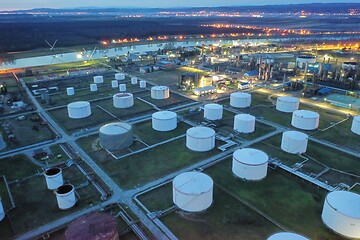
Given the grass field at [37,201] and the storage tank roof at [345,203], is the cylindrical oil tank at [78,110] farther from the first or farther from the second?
the storage tank roof at [345,203]

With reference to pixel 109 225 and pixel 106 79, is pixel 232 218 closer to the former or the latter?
pixel 109 225

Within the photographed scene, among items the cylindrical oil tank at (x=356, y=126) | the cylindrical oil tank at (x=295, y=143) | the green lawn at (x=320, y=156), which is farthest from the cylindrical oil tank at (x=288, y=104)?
the cylindrical oil tank at (x=295, y=143)

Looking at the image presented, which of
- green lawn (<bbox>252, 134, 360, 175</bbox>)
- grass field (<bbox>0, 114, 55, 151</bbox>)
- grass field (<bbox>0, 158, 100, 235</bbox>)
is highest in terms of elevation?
green lawn (<bbox>252, 134, 360, 175</bbox>)

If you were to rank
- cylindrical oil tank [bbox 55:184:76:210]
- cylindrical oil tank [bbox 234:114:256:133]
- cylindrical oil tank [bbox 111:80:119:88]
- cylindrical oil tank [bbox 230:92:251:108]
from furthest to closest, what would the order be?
cylindrical oil tank [bbox 111:80:119:88] → cylindrical oil tank [bbox 230:92:251:108] → cylindrical oil tank [bbox 234:114:256:133] → cylindrical oil tank [bbox 55:184:76:210]

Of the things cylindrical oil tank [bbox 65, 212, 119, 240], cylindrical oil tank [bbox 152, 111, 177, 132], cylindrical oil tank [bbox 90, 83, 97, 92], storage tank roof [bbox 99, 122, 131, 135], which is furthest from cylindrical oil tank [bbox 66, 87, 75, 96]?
cylindrical oil tank [bbox 65, 212, 119, 240]

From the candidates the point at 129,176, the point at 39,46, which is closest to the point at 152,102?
the point at 129,176

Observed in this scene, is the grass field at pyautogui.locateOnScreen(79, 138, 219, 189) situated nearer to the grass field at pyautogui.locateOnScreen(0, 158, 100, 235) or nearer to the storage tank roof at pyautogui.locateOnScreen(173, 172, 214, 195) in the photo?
the grass field at pyautogui.locateOnScreen(0, 158, 100, 235)

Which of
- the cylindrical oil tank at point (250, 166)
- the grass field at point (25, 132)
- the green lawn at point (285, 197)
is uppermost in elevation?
the cylindrical oil tank at point (250, 166)
